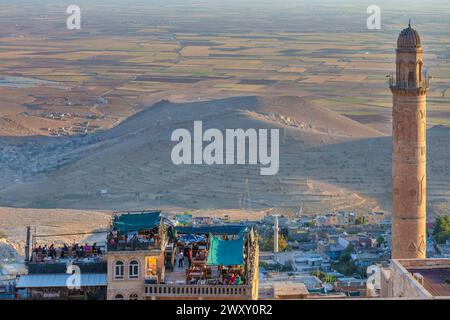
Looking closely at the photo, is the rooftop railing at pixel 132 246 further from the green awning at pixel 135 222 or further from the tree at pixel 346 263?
the tree at pixel 346 263

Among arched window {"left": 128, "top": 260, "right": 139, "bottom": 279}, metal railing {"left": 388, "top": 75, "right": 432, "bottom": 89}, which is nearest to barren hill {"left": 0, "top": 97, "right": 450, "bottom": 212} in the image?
metal railing {"left": 388, "top": 75, "right": 432, "bottom": 89}

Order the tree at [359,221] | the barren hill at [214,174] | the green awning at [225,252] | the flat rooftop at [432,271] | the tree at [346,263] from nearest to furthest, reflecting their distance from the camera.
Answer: the green awning at [225,252]
the flat rooftop at [432,271]
the tree at [346,263]
the tree at [359,221]
the barren hill at [214,174]

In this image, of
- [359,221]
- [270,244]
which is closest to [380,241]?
[270,244]

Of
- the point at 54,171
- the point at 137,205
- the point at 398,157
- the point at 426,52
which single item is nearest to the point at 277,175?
the point at 137,205

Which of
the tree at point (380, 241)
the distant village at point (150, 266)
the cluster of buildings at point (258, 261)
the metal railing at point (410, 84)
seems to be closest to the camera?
→ the distant village at point (150, 266)

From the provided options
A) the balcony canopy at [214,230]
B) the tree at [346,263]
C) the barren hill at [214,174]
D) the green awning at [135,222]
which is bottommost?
the tree at [346,263]

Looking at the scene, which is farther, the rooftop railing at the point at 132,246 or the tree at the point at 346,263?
the tree at the point at 346,263

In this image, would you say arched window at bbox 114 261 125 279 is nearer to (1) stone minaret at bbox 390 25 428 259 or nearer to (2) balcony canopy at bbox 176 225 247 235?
(2) balcony canopy at bbox 176 225 247 235

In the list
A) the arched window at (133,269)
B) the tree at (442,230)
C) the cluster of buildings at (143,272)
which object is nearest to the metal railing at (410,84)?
the cluster of buildings at (143,272)
